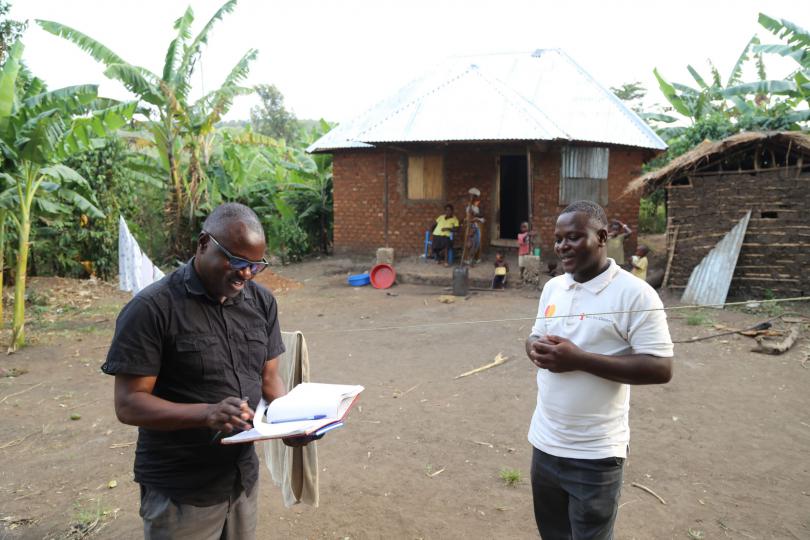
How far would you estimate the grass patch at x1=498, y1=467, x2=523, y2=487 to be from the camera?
4.05 m

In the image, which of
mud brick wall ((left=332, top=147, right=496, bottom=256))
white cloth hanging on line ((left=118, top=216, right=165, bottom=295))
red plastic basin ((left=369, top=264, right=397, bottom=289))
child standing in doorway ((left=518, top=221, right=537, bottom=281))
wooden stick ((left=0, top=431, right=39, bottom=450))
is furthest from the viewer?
mud brick wall ((left=332, top=147, right=496, bottom=256))

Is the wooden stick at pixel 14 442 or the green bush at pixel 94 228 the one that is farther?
the green bush at pixel 94 228

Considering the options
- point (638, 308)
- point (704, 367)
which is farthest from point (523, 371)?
point (638, 308)

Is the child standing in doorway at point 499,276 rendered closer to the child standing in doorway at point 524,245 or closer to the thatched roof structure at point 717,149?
the child standing in doorway at point 524,245

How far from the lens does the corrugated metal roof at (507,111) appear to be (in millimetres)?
11508

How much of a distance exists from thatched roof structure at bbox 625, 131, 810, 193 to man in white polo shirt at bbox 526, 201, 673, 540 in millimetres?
8760

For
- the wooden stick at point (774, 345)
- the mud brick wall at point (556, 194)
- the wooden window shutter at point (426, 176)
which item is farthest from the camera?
the wooden window shutter at point (426, 176)

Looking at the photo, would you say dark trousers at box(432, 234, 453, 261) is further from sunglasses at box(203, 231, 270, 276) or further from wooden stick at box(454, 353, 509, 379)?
sunglasses at box(203, 231, 270, 276)

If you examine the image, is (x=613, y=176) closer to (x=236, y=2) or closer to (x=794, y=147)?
(x=794, y=147)

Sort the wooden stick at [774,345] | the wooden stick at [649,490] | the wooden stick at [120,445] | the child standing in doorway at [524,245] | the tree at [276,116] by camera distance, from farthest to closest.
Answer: the tree at [276,116] → the child standing in doorway at [524,245] → the wooden stick at [774,345] → the wooden stick at [120,445] → the wooden stick at [649,490]

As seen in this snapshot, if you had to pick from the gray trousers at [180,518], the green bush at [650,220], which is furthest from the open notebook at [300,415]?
the green bush at [650,220]

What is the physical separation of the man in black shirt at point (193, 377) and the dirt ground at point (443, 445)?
5.51 feet

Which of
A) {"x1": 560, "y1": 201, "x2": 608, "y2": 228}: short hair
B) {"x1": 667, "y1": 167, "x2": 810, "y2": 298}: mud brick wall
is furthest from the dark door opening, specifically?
{"x1": 560, "y1": 201, "x2": 608, "y2": 228}: short hair

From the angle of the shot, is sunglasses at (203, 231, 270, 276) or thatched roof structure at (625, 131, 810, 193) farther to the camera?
thatched roof structure at (625, 131, 810, 193)
